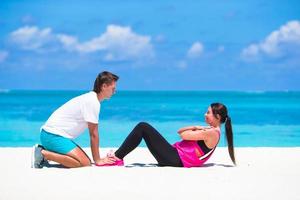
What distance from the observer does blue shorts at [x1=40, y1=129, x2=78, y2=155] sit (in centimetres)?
659

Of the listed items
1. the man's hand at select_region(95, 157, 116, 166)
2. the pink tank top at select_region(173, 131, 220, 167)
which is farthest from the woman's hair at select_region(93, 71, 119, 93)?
the pink tank top at select_region(173, 131, 220, 167)

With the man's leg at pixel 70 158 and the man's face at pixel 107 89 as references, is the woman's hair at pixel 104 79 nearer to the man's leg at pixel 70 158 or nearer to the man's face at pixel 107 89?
the man's face at pixel 107 89

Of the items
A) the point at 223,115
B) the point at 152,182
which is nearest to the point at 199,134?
the point at 223,115

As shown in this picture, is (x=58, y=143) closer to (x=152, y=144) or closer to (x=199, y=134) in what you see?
(x=152, y=144)

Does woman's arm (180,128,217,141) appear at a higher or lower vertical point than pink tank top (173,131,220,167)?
higher

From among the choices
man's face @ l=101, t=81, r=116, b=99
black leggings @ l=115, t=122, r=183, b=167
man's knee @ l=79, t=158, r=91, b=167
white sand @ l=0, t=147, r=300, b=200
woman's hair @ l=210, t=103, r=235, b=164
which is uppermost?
man's face @ l=101, t=81, r=116, b=99

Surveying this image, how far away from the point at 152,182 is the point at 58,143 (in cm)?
148

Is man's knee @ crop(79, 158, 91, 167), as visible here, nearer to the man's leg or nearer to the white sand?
the man's leg

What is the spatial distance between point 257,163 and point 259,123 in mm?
18392

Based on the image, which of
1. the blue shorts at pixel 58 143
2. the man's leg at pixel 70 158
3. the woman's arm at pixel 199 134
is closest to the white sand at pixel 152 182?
the man's leg at pixel 70 158

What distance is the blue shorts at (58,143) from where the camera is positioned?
259 inches

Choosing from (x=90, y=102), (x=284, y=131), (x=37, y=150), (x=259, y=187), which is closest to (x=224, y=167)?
(x=259, y=187)

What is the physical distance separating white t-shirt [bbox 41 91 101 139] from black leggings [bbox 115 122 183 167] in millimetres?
483

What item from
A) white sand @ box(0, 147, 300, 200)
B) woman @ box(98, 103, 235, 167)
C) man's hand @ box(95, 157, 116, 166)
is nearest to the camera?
white sand @ box(0, 147, 300, 200)
